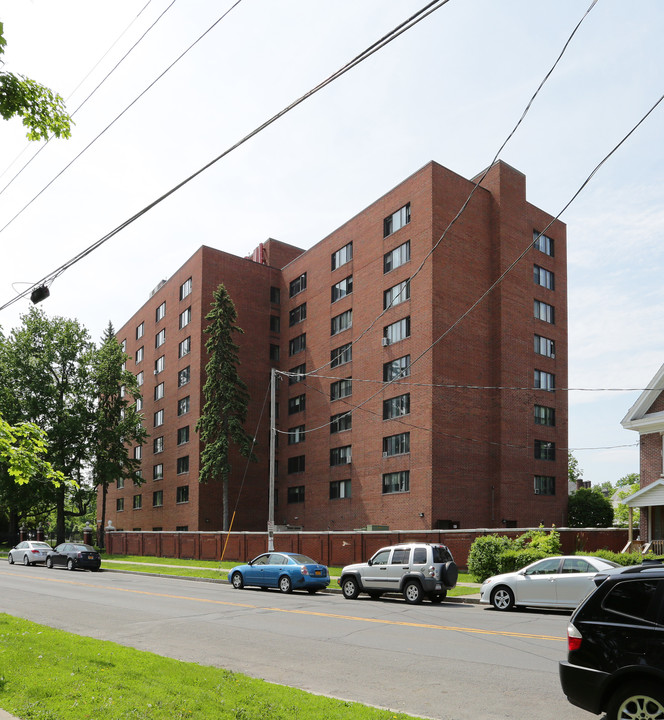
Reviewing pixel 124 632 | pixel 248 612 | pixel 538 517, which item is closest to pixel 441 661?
pixel 124 632

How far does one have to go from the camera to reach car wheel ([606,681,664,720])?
6062 millimetres

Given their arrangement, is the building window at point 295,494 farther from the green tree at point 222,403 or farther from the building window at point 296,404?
the building window at point 296,404

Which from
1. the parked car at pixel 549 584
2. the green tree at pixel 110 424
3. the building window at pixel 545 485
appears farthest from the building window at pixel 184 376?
the parked car at pixel 549 584

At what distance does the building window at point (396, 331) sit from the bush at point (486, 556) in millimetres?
17383

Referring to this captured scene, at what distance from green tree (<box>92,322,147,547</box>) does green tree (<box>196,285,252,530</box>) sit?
31.0ft

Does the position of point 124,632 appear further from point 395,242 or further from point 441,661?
point 395,242

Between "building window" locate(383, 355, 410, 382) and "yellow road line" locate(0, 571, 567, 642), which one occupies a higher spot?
"building window" locate(383, 355, 410, 382)

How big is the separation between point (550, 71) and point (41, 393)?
50.7 meters

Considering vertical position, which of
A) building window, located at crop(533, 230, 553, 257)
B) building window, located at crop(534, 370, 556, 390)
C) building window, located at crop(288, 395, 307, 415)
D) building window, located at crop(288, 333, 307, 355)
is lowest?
building window, located at crop(288, 395, 307, 415)

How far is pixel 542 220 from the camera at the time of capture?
48219 mm

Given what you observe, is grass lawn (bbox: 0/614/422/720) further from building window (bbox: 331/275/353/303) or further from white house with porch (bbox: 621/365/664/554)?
building window (bbox: 331/275/353/303)

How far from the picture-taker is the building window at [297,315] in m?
55.0

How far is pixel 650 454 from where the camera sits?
3053 cm

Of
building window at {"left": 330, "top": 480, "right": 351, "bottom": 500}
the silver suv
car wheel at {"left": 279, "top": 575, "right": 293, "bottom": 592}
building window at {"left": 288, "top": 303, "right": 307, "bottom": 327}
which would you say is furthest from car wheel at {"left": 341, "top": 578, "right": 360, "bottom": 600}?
building window at {"left": 288, "top": 303, "right": 307, "bottom": 327}
